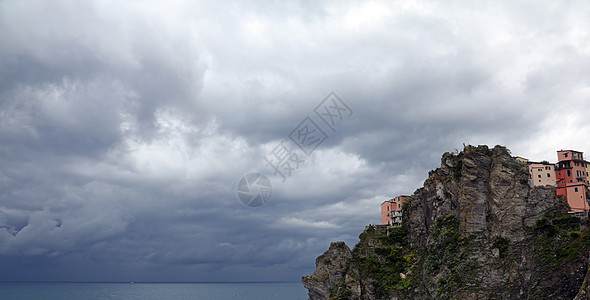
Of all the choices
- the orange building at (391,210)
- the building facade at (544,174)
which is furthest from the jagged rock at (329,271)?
the building facade at (544,174)

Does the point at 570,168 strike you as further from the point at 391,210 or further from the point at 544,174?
the point at 391,210

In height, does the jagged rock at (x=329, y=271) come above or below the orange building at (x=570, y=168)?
below

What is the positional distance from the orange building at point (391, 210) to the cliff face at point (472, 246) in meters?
11.0

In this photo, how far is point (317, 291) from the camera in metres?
81.0

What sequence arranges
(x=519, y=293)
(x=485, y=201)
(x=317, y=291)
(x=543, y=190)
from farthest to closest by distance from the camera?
1. (x=317, y=291)
2. (x=485, y=201)
3. (x=543, y=190)
4. (x=519, y=293)

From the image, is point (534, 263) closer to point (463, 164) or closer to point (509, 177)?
point (509, 177)

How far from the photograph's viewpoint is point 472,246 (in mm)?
63656

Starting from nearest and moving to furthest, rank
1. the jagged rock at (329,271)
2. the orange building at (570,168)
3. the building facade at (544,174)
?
1. the building facade at (544,174)
2. the orange building at (570,168)
3. the jagged rock at (329,271)

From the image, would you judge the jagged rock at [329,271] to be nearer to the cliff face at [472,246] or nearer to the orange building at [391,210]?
the cliff face at [472,246]

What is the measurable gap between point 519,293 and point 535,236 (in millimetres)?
Result: 8641

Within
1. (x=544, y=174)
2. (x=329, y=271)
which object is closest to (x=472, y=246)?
(x=544, y=174)

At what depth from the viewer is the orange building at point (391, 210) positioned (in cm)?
9325

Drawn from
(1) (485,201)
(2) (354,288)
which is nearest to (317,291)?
(2) (354,288)

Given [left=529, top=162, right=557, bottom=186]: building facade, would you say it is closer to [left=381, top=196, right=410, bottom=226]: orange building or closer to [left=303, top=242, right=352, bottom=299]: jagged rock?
[left=381, top=196, right=410, bottom=226]: orange building
